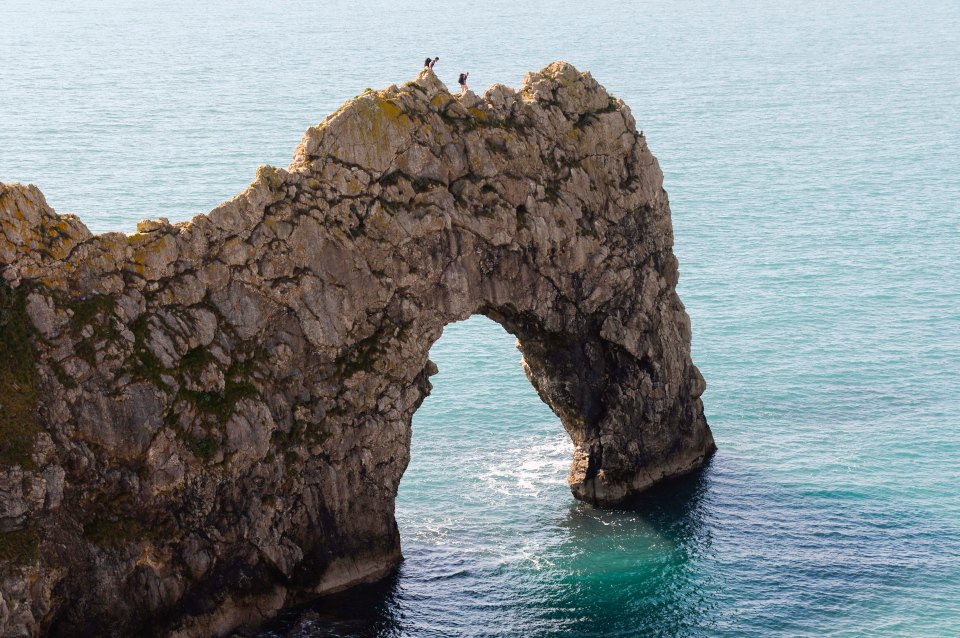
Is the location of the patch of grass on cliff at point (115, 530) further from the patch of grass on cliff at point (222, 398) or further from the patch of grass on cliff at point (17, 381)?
the patch of grass on cliff at point (222, 398)

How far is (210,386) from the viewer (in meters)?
68.4

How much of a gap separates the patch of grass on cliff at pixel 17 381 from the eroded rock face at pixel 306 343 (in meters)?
0.11

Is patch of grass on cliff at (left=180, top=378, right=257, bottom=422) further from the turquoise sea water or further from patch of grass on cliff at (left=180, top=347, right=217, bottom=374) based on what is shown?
the turquoise sea water

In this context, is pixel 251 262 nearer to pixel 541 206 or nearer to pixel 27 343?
pixel 27 343

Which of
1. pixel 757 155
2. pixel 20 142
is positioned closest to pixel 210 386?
pixel 20 142

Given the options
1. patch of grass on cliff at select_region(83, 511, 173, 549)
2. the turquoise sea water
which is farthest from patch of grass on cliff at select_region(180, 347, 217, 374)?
the turquoise sea water

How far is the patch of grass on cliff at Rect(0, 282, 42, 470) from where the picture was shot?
60844 mm

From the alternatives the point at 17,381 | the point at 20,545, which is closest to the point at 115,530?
the point at 20,545

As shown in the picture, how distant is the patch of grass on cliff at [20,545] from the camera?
59.2 metres

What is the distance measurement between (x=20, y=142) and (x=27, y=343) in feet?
357

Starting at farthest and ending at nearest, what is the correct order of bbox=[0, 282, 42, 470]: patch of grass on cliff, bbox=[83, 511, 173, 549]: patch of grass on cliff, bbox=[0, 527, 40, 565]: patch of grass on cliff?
bbox=[83, 511, 173, 549]: patch of grass on cliff < bbox=[0, 282, 42, 470]: patch of grass on cliff < bbox=[0, 527, 40, 565]: patch of grass on cliff

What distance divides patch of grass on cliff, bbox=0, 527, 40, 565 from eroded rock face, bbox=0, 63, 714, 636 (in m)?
0.10

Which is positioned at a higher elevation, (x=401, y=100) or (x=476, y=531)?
(x=401, y=100)

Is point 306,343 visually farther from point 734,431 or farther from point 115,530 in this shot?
point 734,431
